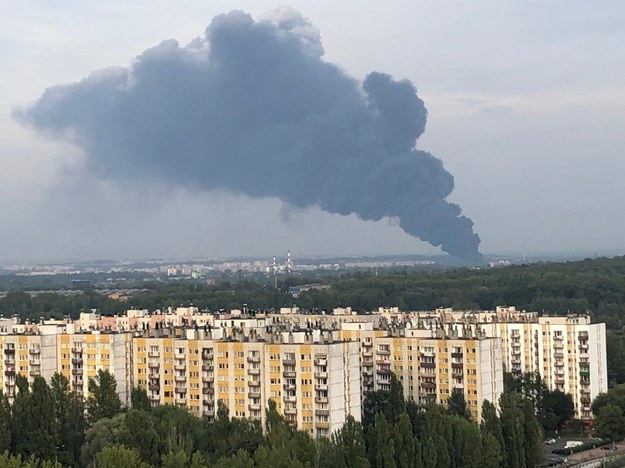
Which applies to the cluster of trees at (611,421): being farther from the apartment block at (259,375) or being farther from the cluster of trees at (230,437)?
the apartment block at (259,375)

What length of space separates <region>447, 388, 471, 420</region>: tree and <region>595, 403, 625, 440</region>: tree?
3415 millimetres

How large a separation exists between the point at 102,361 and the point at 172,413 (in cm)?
375

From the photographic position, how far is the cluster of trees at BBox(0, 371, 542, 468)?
1780cm

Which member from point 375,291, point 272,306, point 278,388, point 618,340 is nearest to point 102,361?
point 278,388

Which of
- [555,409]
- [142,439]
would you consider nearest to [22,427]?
[142,439]

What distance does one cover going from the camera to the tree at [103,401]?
21.6 m

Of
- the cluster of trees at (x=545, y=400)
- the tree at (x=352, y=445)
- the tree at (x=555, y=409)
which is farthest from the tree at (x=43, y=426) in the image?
the tree at (x=555, y=409)

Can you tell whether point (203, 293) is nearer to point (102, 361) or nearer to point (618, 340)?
point (618, 340)

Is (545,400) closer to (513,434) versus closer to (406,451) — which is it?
(513,434)

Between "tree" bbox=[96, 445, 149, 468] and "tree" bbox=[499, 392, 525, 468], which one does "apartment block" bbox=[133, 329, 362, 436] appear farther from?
"tree" bbox=[96, 445, 149, 468]

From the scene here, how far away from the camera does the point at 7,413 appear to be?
19.9 meters

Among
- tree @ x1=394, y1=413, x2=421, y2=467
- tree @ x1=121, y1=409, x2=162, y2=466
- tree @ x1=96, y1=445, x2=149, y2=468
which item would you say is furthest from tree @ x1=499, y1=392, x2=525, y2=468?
tree @ x1=96, y1=445, x2=149, y2=468

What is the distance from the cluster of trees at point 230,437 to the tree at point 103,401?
2cm

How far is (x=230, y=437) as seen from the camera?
19.4 meters
